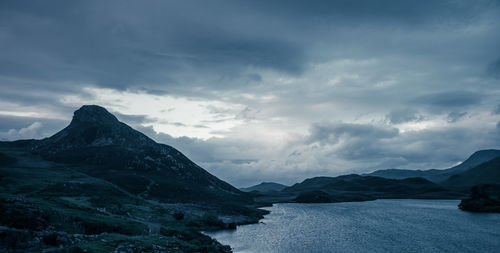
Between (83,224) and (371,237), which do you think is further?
(371,237)

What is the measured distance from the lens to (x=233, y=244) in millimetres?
103250

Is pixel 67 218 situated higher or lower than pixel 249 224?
higher

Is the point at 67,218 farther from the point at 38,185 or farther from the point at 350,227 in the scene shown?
the point at 350,227

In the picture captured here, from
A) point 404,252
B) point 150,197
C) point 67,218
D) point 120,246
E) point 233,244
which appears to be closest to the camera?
point 120,246

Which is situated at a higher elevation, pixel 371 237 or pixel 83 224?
pixel 83 224

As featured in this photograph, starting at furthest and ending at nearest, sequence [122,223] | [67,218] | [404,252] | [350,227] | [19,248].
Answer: [350,227] → [404,252] → [122,223] → [67,218] → [19,248]

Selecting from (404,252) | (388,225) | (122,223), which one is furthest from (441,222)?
(122,223)

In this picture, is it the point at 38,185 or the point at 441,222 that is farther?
the point at 441,222

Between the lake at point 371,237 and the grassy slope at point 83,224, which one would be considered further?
the lake at point 371,237

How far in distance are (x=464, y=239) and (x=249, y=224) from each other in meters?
87.1

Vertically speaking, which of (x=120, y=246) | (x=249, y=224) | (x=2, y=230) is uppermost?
(x=2, y=230)

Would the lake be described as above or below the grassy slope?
below

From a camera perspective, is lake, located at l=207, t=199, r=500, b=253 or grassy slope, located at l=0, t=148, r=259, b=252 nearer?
grassy slope, located at l=0, t=148, r=259, b=252

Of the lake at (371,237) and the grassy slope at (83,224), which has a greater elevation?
the grassy slope at (83,224)
